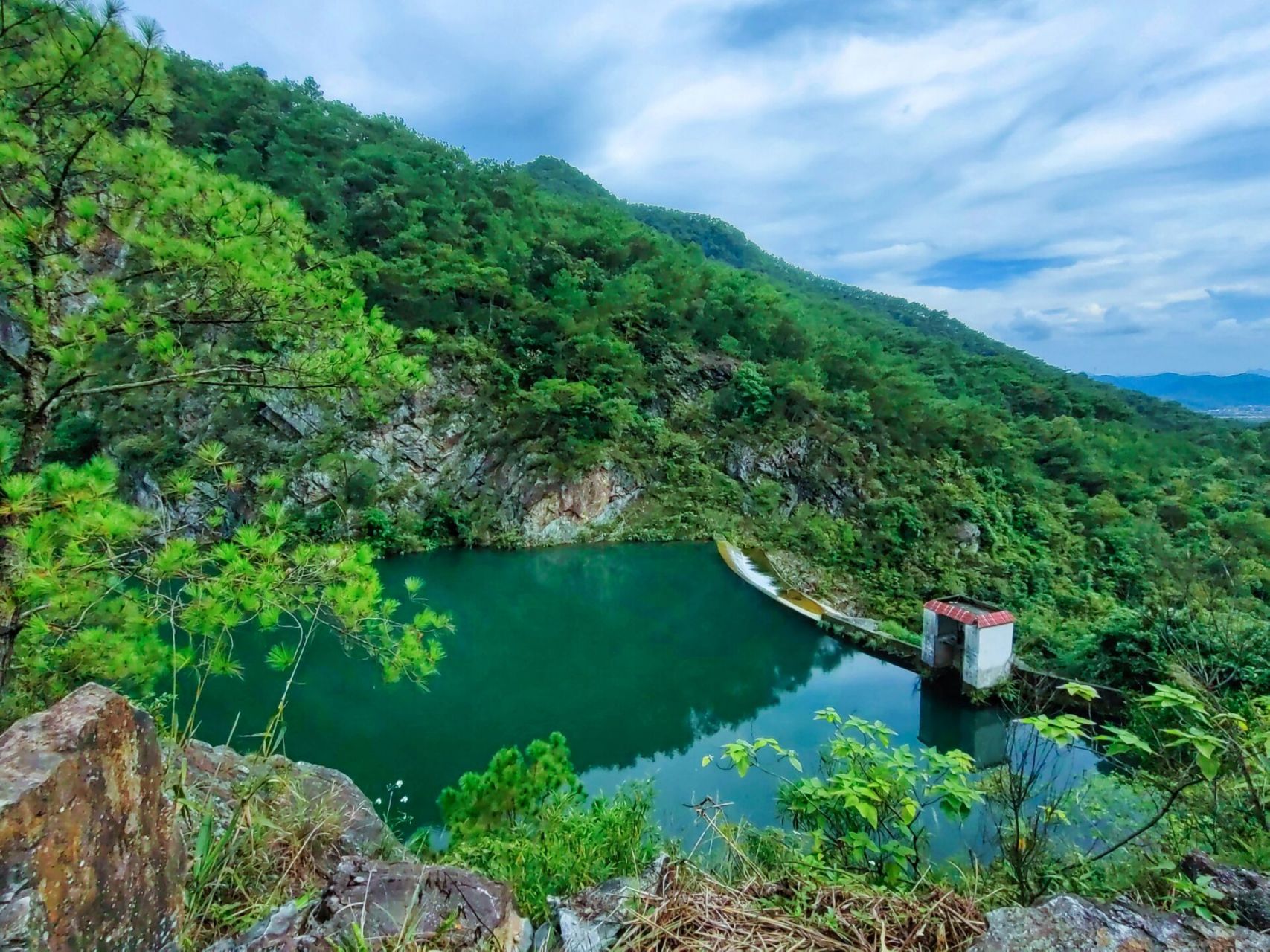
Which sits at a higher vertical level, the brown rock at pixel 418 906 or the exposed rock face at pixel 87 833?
the exposed rock face at pixel 87 833

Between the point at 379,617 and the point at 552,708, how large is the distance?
4.55 metres

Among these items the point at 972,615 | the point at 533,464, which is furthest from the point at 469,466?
the point at 972,615

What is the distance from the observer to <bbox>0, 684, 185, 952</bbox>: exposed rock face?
88 cm

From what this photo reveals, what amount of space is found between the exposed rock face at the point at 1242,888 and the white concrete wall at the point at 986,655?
559 centimetres

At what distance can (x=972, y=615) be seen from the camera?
632cm

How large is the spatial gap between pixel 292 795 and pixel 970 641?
20.8 feet

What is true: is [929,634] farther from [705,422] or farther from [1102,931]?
[705,422]

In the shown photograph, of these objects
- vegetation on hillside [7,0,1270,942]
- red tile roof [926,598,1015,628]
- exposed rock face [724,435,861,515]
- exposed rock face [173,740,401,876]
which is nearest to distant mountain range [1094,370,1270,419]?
vegetation on hillside [7,0,1270,942]

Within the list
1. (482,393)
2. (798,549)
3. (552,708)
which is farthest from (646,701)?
(482,393)

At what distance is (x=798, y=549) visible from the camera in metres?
12.6

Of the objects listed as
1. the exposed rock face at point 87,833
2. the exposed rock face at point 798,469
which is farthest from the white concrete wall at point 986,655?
the exposed rock face at point 798,469

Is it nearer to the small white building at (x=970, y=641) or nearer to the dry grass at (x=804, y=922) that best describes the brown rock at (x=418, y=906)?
the dry grass at (x=804, y=922)

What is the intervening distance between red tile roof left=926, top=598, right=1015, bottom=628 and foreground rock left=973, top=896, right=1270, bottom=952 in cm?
586

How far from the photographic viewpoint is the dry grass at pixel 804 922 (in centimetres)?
113
